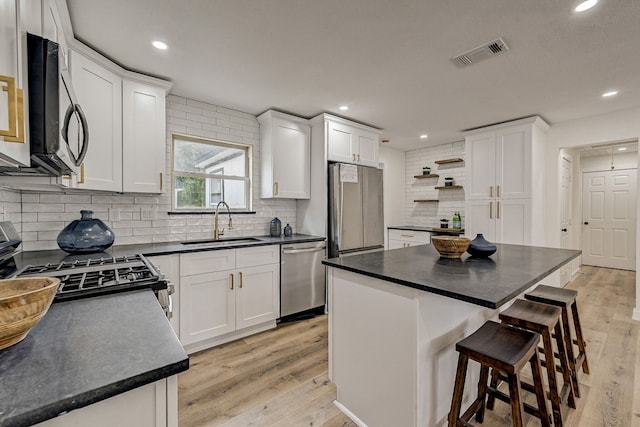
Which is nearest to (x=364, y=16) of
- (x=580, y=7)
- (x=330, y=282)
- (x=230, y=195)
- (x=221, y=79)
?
(x=580, y=7)

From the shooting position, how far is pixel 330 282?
1.91 meters

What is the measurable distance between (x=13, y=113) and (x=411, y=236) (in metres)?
4.73

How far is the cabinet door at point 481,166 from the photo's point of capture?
12.8ft

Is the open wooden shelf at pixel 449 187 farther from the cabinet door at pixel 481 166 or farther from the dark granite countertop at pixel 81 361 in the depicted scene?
the dark granite countertop at pixel 81 361

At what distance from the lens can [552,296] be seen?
2.03m

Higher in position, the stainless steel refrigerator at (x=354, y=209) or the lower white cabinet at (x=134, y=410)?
the stainless steel refrigerator at (x=354, y=209)

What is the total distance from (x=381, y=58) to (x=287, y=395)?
8.50ft

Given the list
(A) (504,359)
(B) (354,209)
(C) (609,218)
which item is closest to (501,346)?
(A) (504,359)

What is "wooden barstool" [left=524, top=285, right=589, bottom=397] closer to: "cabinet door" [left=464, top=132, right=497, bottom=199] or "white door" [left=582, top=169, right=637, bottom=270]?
"cabinet door" [left=464, top=132, right=497, bottom=199]

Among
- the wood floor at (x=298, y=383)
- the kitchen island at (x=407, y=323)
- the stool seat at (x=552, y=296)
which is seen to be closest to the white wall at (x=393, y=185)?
the wood floor at (x=298, y=383)

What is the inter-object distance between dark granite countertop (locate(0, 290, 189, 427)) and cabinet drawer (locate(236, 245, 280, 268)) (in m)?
1.77

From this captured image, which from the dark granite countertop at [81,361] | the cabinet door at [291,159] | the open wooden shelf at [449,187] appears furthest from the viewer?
the open wooden shelf at [449,187]

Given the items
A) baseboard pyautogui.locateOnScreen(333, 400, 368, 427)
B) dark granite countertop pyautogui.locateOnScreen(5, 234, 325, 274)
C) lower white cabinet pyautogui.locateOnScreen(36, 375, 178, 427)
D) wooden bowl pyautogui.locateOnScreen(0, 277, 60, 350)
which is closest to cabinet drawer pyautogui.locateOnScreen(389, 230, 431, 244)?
dark granite countertop pyautogui.locateOnScreen(5, 234, 325, 274)

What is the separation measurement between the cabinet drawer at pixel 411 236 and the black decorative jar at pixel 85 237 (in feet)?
13.3
